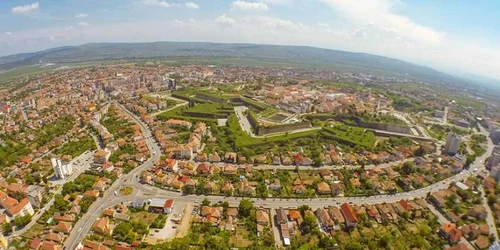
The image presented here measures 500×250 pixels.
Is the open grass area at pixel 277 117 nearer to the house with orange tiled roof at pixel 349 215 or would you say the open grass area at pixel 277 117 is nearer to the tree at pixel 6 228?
the house with orange tiled roof at pixel 349 215

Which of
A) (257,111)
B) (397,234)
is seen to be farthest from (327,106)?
(397,234)

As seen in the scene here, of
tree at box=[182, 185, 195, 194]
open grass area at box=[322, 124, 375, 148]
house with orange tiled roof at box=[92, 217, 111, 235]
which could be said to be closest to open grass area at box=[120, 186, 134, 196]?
house with orange tiled roof at box=[92, 217, 111, 235]

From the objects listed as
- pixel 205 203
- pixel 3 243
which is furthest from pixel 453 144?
pixel 3 243

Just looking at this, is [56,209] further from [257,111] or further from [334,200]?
[257,111]

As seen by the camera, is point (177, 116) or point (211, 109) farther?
point (211, 109)

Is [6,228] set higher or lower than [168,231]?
higher

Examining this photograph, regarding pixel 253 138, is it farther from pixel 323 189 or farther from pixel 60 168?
pixel 60 168

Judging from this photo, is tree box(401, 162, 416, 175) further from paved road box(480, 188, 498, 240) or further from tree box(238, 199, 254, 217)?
tree box(238, 199, 254, 217)
